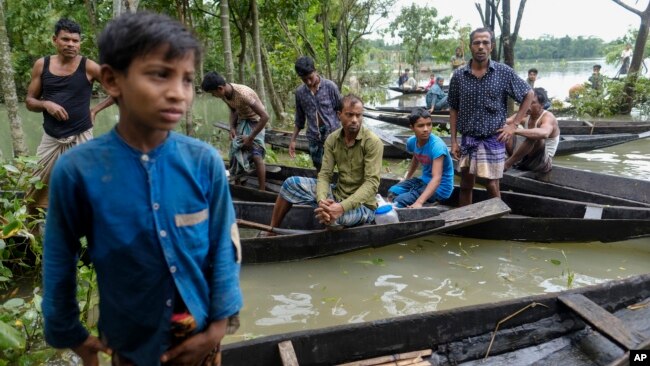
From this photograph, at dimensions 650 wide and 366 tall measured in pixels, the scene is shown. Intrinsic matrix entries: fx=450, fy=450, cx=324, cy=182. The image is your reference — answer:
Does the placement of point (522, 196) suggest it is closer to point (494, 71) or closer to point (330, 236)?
point (494, 71)

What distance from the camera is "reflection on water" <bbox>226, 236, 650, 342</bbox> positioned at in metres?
3.37

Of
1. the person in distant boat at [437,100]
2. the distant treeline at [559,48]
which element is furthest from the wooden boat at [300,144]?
the distant treeline at [559,48]

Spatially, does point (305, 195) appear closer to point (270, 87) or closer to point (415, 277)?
point (415, 277)

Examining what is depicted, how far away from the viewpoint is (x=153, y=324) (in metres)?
1.14

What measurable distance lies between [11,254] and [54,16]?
17492 millimetres

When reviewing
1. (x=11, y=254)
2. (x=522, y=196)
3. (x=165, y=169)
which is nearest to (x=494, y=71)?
(x=522, y=196)

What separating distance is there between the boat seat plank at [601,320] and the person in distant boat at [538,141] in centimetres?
282

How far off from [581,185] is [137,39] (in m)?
5.60

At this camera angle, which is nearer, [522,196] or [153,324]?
[153,324]

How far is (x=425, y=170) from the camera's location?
4.56 m

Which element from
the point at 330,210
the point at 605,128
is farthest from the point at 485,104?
the point at 605,128

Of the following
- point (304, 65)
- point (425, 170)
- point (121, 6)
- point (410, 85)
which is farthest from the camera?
point (410, 85)

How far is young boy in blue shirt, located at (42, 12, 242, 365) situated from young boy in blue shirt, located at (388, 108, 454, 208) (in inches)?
131

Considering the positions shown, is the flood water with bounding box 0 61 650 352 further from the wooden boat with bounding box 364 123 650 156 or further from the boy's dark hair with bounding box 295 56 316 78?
the wooden boat with bounding box 364 123 650 156
